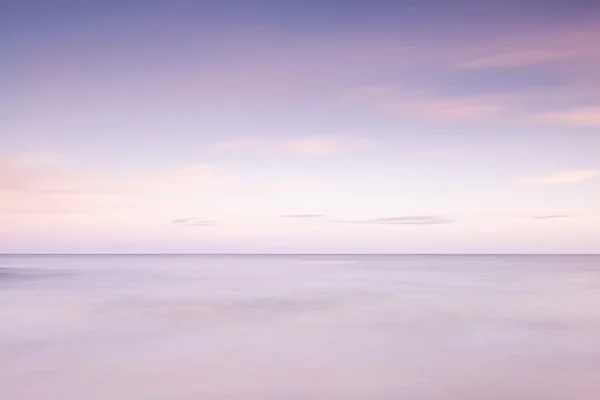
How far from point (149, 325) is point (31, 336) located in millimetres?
2881

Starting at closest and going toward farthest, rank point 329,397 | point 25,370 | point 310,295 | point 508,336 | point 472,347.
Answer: point 329,397 < point 25,370 < point 472,347 < point 508,336 < point 310,295

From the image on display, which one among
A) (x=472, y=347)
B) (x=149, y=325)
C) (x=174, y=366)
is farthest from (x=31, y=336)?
(x=472, y=347)

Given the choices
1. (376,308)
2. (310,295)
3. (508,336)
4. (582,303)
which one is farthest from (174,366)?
(582,303)

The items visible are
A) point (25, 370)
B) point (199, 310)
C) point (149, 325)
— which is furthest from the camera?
point (199, 310)

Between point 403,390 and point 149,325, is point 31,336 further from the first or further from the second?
point 403,390

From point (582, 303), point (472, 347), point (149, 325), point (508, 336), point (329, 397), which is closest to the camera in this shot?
point (329, 397)

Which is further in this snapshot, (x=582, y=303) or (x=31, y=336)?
(x=582, y=303)

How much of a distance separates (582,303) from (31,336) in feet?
58.9

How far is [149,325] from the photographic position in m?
14.9

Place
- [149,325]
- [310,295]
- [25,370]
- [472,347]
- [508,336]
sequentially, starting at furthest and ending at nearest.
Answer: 1. [310,295]
2. [149,325]
3. [508,336]
4. [472,347]
5. [25,370]

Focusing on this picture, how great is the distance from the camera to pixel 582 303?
65.8 ft

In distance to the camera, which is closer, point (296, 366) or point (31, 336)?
point (296, 366)

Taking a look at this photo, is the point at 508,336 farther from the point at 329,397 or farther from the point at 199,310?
the point at 199,310

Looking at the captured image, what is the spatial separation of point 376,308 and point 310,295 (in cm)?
537
